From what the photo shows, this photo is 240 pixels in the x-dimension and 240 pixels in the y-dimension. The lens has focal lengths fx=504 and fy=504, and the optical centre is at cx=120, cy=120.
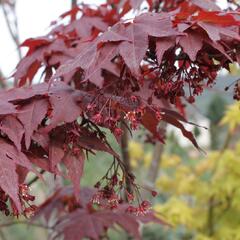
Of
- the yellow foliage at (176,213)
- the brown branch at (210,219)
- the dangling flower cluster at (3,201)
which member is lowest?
the brown branch at (210,219)

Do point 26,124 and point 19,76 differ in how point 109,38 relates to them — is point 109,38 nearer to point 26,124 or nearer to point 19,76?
point 26,124

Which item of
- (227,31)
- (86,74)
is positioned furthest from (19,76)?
(227,31)

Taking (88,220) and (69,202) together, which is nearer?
(88,220)

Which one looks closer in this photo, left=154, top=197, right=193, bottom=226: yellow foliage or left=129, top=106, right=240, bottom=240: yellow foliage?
left=129, top=106, right=240, bottom=240: yellow foliage

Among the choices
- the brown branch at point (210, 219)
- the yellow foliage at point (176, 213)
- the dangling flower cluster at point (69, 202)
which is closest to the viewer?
the dangling flower cluster at point (69, 202)

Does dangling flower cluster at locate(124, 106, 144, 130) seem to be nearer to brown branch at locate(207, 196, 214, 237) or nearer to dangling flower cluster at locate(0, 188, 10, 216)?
dangling flower cluster at locate(0, 188, 10, 216)

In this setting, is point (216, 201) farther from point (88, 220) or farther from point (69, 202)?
point (88, 220)

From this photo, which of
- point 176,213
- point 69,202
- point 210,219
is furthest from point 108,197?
point 210,219

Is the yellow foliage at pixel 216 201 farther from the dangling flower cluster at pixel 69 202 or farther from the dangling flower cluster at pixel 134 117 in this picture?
the dangling flower cluster at pixel 134 117

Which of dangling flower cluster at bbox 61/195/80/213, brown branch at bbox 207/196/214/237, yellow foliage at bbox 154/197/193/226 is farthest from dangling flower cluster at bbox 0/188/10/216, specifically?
brown branch at bbox 207/196/214/237

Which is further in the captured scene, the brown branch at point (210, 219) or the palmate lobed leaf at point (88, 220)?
the brown branch at point (210, 219)

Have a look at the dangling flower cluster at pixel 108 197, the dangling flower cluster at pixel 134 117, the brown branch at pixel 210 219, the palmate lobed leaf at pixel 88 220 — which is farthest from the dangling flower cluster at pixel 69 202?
the brown branch at pixel 210 219

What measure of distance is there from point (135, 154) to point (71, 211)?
1.67 m

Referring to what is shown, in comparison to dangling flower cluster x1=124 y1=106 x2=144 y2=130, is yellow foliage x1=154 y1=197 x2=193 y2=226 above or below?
below
